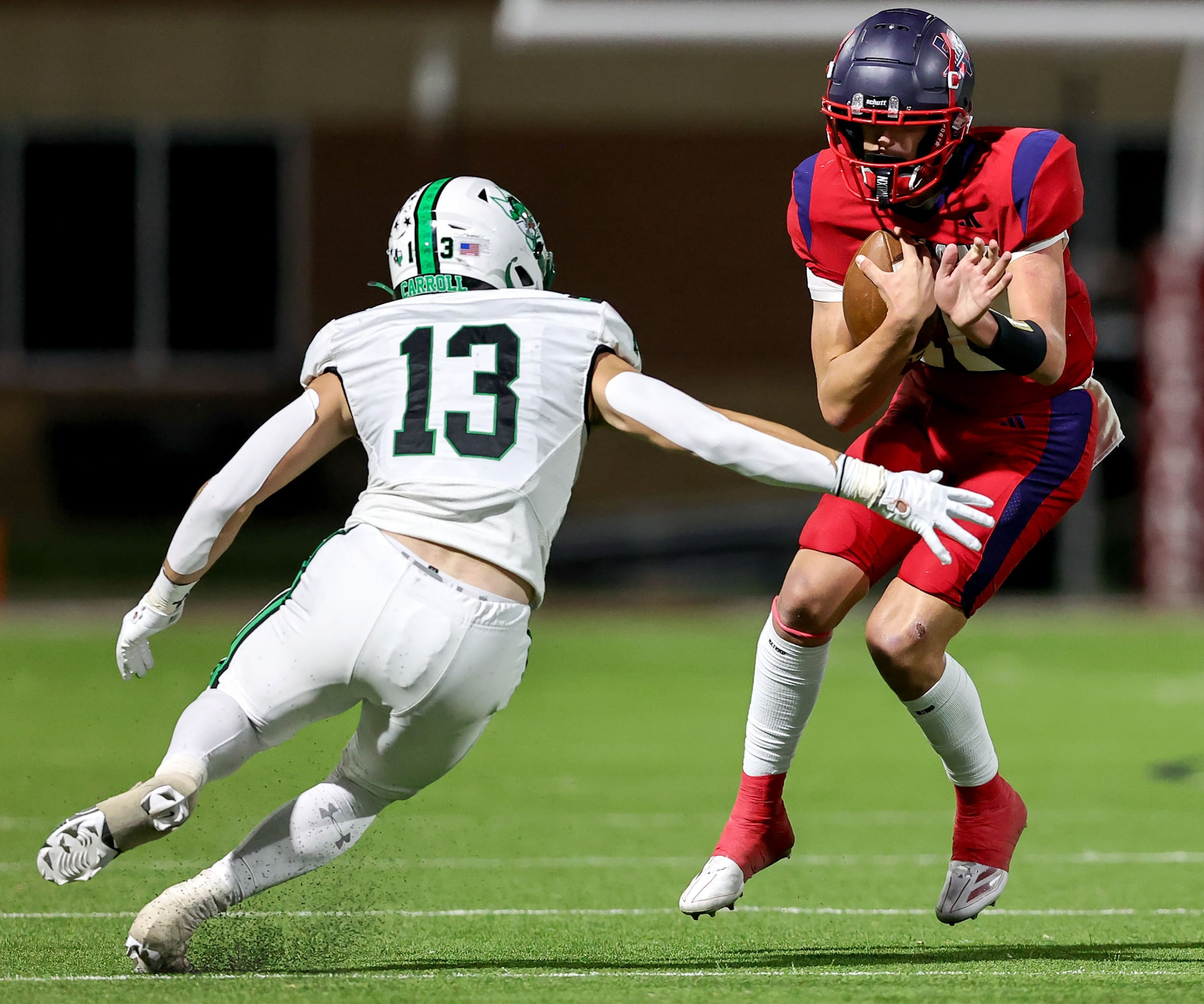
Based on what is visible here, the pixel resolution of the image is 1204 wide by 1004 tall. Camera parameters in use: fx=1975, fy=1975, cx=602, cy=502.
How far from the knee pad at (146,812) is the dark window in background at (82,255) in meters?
14.9

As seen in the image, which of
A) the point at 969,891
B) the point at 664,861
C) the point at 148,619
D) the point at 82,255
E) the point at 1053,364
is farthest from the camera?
the point at 82,255

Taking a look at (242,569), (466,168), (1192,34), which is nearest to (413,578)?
(1192,34)

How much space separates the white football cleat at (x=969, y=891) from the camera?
4379 millimetres

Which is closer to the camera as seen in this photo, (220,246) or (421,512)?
(421,512)

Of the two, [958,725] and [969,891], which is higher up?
[958,725]

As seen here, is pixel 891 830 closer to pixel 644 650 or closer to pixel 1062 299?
pixel 1062 299

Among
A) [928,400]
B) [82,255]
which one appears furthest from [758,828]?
[82,255]

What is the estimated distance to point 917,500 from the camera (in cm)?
370

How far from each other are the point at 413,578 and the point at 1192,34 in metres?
10.7

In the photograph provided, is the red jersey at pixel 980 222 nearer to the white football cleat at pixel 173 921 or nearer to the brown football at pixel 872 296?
the brown football at pixel 872 296

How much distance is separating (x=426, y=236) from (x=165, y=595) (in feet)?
2.98

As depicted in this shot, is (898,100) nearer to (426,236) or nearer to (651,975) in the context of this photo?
(426,236)

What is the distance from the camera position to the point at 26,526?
17688mm

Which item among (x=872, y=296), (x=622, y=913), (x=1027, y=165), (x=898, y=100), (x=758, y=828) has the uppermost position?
(x=898, y=100)
